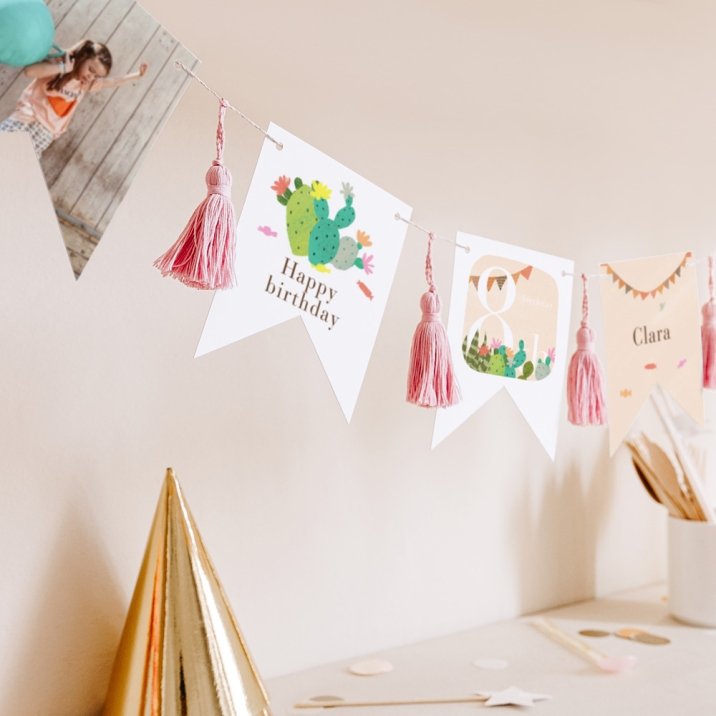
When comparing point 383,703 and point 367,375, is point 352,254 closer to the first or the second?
point 367,375

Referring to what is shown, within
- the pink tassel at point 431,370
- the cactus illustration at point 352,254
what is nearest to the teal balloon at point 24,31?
the cactus illustration at point 352,254

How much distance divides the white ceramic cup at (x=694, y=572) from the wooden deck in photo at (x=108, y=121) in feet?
2.86

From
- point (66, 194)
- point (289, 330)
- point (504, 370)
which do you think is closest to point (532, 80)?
point (504, 370)

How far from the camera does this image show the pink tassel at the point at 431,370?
798 mm

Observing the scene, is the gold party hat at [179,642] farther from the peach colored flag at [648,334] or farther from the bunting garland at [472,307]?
the peach colored flag at [648,334]

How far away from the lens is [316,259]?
78cm

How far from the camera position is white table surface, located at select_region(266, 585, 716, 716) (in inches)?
29.6

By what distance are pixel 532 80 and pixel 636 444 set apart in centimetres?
58

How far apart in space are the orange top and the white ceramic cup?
0.94 metres

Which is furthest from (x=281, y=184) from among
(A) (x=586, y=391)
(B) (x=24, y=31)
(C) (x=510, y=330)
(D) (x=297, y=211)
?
(A) (x=586, y=391)

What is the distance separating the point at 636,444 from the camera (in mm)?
1134

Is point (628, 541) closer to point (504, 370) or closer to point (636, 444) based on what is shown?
point (636, 444)

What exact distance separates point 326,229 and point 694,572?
0.71m

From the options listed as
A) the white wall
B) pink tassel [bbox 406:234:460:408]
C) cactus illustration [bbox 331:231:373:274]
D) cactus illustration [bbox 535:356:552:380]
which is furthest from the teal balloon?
cactus illustration [bbox 535:356:552:380]
